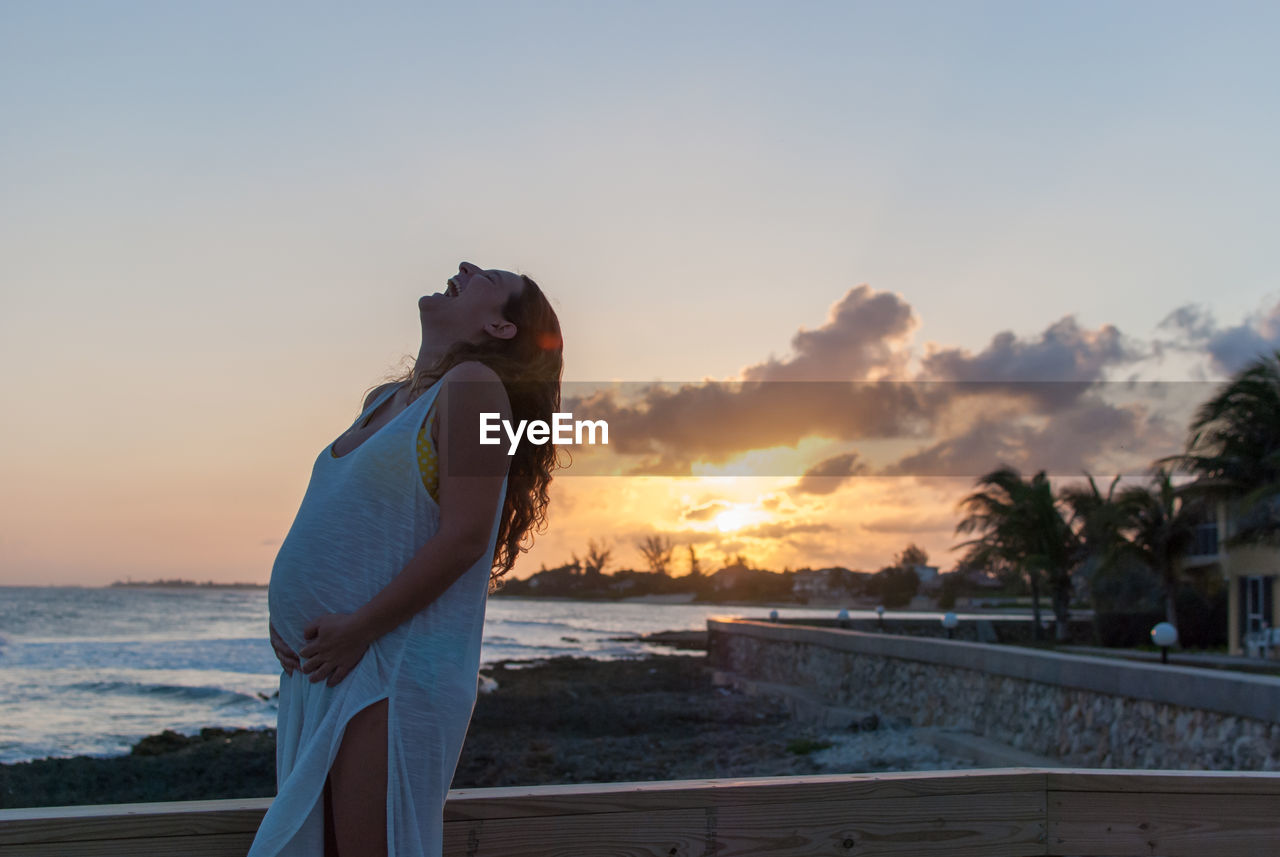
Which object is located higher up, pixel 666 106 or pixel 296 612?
pixel 666 106

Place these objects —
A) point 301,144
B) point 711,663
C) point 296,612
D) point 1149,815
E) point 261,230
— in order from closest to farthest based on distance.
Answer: point 296,612 → point 1149,815 → point 301,144 → point 261,230 → point 711,663

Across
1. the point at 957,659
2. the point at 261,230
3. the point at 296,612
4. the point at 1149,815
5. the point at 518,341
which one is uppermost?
the point at 261,230

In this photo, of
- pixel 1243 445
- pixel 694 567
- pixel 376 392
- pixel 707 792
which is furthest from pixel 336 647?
→ pixel 694 567

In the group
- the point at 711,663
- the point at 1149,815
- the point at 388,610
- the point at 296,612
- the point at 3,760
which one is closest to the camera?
the point at 388,610

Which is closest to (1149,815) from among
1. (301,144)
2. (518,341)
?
(518,341)

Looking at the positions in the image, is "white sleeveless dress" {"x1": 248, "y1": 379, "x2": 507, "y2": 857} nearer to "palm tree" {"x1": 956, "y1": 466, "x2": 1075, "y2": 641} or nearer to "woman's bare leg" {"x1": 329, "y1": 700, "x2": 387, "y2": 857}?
"woman's bare leg" {"x1": 329, "y1": 700, "x2": 387, "y2": 857}

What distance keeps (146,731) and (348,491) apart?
17087 mm

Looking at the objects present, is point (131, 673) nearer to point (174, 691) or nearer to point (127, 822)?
point (174, 691)

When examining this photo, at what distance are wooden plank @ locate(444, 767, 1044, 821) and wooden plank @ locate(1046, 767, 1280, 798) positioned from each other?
0.20 feet

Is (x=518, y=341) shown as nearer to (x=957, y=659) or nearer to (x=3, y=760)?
(x=957, y=659)

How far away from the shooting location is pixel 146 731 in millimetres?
15945

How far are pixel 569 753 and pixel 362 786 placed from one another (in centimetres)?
1284

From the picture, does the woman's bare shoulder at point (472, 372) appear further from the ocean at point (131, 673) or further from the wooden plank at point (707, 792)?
the ocean at point (131, 673)

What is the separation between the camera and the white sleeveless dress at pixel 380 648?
1441 millimetres
